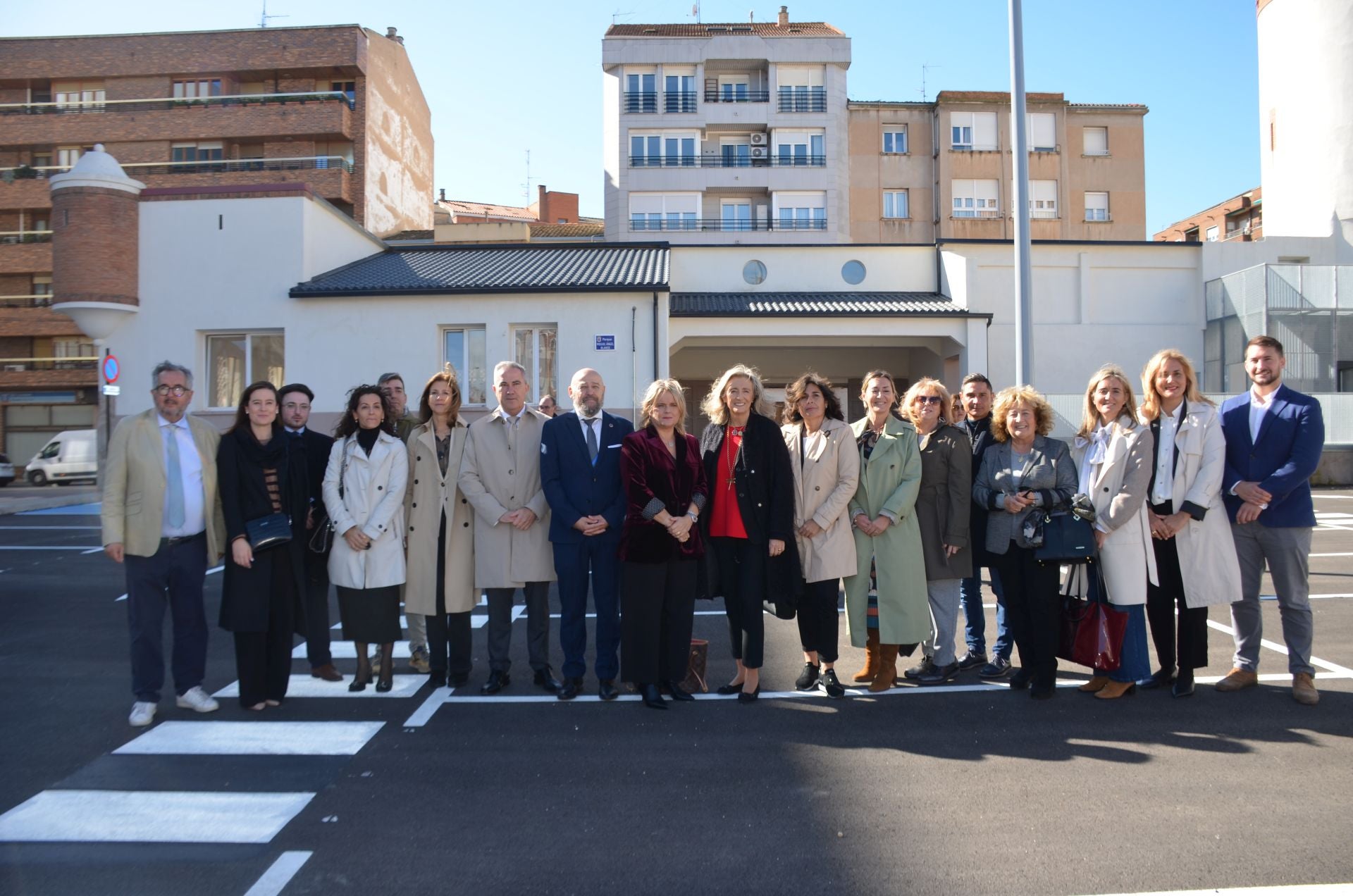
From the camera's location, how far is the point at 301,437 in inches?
252

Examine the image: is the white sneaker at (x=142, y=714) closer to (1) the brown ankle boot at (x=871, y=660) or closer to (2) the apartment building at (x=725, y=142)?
(1) the brown ankle boot at (x=871, y=660)

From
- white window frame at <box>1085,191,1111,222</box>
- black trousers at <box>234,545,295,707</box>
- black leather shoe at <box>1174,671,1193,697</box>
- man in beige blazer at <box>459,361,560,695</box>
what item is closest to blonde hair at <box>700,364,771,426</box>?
man in beige blazer at <box>459,361,560,695</box>

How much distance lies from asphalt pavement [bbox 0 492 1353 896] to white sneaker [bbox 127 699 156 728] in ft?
0.19

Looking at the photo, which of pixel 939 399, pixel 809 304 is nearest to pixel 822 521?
pixel 939 399

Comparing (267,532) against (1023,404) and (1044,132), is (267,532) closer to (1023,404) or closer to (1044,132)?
(1023,404)

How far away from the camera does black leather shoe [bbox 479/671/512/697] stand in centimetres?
617

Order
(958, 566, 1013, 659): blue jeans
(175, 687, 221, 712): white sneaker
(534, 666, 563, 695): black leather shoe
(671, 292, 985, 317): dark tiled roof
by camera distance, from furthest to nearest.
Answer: (671, 292, 985, 317): dark tiled roof < (958, 566, 1013, 659): blue jeans < (534, 666, 563, 695): black leather shoe < (175, 687, 221, 712): white sneaker

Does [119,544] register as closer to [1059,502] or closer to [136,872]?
[136,872]

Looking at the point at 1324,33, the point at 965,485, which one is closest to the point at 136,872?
the point at 965,485

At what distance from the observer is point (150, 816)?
4.14 metres

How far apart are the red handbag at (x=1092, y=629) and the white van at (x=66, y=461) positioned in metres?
36.7

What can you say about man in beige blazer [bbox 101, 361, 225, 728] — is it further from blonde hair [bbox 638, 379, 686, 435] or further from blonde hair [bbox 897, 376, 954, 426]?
blonde hair [bbox 897, 376, 954, 426]

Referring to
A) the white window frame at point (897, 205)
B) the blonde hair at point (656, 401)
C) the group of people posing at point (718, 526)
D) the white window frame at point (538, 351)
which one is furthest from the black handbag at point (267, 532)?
the white window frame at point (897, 205)

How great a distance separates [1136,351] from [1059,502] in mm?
23947
